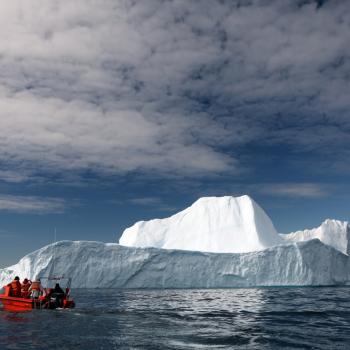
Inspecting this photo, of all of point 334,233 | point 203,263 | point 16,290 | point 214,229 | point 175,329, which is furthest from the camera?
point 334,233

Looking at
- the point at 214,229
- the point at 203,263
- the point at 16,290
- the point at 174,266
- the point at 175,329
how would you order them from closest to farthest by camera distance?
1. the point at 175,329
2. the point at 16,290
3. the point at 174,266
4. the point at 203,263
5. the point at 214,229

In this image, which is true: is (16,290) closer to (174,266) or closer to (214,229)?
(174,266)

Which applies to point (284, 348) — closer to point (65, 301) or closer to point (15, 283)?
point (65, 301)

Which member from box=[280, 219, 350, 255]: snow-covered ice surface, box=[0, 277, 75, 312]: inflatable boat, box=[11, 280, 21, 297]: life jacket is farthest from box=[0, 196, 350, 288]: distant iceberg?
box=[0, 277, 75, 312]: inflatable boat

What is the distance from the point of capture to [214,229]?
57344 mm

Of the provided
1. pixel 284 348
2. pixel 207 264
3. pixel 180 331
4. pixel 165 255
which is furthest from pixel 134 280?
pixel 284 348

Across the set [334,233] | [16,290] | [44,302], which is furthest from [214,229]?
[44,302]

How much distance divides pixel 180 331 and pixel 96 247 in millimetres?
33220

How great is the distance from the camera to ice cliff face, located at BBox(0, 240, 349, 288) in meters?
44.2

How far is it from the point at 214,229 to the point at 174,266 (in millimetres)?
12252

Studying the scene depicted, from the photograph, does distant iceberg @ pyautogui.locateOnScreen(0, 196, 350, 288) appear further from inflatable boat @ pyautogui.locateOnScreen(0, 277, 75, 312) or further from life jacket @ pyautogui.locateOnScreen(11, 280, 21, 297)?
inflatable boat @ pyautogui.locateOnScreen(0, 277, 75, 312)

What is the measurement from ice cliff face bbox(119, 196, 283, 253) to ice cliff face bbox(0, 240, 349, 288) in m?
4.21

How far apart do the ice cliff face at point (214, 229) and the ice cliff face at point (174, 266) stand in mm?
4209

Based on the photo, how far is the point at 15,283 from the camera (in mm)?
21250
